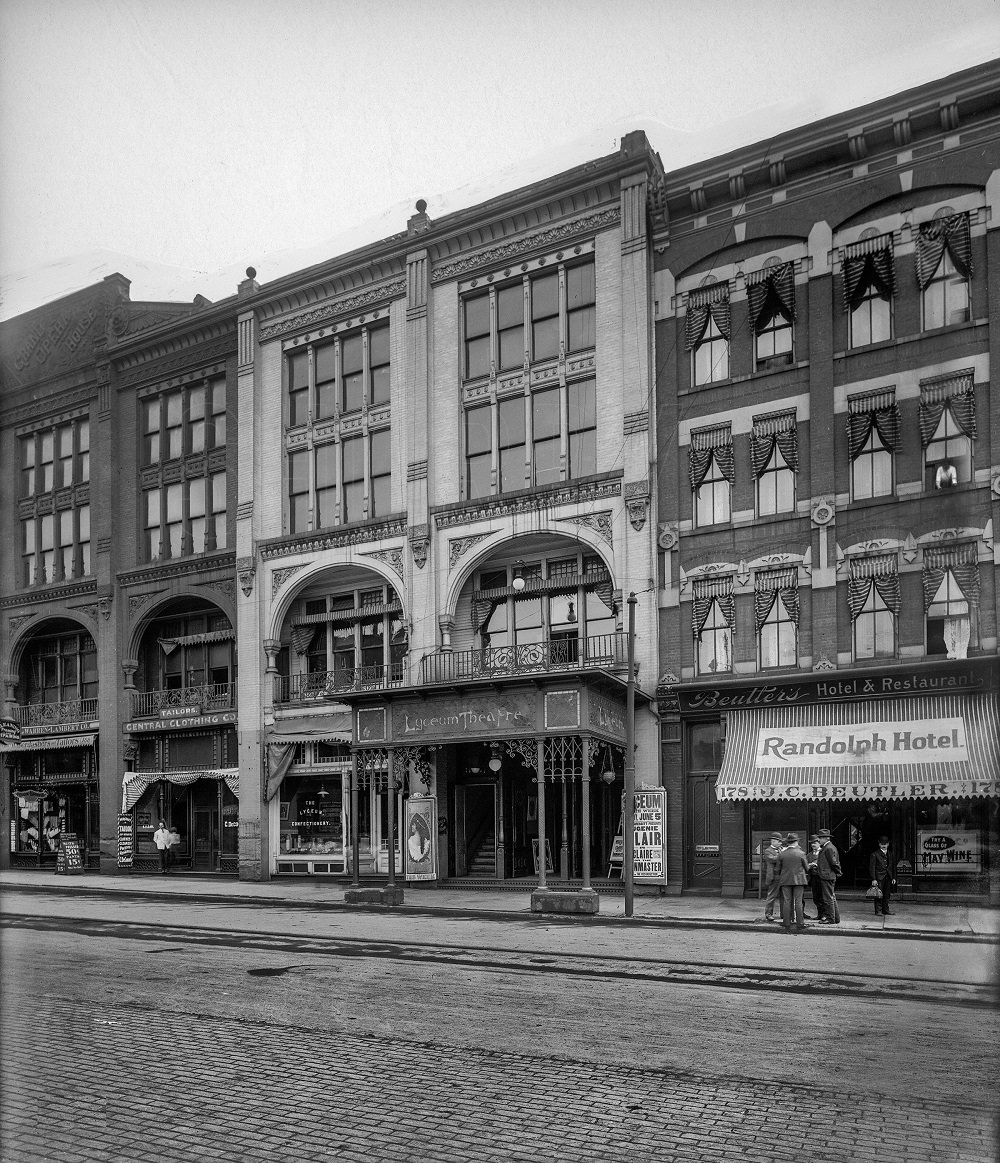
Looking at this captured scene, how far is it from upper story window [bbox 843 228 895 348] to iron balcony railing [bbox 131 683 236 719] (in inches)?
892

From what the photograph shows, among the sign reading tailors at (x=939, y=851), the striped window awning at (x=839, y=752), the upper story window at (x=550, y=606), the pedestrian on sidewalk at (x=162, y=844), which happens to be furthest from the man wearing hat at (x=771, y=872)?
the pedestrian on sidewalk at (x=162, y=844)

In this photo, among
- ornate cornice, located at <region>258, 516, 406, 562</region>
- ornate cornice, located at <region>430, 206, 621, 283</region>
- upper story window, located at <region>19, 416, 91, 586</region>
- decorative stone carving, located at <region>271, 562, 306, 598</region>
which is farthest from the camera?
upper story window, located at <region>19, 416, 91, 586</region>

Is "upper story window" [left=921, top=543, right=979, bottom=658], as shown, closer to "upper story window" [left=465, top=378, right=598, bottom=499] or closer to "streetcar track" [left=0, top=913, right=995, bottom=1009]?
"streetcar track" [left=0, top=913, right=995, bottom=1009]

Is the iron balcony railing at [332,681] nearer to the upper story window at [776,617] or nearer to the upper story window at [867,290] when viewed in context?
the upper story window at [776,617]

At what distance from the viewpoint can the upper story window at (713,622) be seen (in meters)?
26.8

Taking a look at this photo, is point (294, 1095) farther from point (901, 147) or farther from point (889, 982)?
point (901, 147)

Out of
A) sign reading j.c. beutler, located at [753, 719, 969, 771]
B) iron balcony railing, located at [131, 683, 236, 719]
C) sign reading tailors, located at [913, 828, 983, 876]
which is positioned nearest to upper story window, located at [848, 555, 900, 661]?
sign reading j.c. beutler, located at [753, 719, 969, 771]

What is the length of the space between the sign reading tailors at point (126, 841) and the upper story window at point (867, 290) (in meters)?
28.1

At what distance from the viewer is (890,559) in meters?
24.5

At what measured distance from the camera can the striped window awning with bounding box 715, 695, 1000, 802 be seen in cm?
2198

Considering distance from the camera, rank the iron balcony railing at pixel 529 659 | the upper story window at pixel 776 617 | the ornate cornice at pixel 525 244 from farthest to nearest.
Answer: the ornate cornice at pixel 525 244 → the iron balcony railing at pixel 529 659 → the upper story window at pixel 776 617

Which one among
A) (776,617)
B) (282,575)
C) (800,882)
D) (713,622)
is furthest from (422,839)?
(800,882)

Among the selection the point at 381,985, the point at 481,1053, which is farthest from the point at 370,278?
the point at 481,1053

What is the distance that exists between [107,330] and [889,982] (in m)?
35.6
